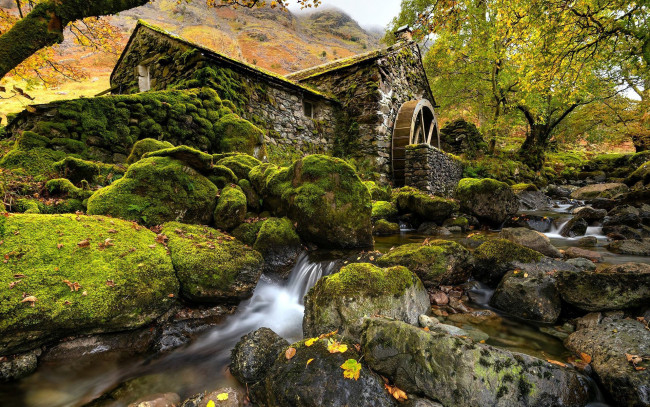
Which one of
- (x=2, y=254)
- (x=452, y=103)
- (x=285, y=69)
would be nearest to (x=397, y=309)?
(x=2, y=254)

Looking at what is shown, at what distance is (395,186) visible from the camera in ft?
40.7

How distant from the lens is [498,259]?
13.7ft

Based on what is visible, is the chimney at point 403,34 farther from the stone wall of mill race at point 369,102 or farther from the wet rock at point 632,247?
the wet rock at point 632,247

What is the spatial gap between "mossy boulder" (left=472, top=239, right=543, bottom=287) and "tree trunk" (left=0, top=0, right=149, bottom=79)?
7071mm

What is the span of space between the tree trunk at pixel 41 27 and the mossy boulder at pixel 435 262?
5877mm

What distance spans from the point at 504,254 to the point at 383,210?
453 cm

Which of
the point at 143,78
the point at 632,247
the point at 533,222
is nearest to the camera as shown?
the point at 632,247

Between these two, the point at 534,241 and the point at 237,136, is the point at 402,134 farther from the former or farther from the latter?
the point at 237,136

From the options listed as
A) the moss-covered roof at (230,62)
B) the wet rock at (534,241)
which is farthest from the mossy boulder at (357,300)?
the moss-covered roof at (230,62)

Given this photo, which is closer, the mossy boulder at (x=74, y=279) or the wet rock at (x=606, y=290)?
the mossy boulder at (x=74, y=279)

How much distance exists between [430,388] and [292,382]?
937 mm

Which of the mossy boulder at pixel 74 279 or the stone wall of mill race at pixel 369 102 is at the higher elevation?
the stone wall of mill race at pixel 369 102

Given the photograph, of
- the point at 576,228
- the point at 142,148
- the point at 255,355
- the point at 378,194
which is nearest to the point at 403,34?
the point at 378,194

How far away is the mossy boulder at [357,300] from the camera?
8.65ft
